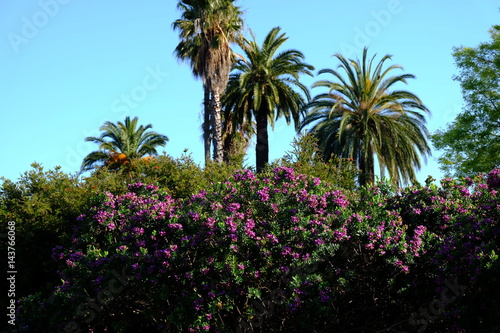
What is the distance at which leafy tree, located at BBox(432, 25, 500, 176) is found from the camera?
27.5m

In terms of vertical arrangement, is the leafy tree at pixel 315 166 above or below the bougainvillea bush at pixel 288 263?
above

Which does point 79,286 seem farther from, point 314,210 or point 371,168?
point 371,168

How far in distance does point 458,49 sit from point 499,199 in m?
23.4

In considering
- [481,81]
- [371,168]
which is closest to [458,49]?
[481,81]

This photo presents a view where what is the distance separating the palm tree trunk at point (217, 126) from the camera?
2561 cm

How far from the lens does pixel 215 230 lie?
8.32 meters

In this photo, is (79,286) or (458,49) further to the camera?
→ (458,49)
